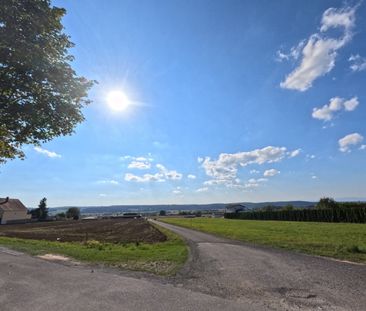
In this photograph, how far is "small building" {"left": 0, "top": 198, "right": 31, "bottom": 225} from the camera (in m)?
87.8

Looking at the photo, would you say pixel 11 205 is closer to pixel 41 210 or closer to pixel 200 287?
pixel 41 210

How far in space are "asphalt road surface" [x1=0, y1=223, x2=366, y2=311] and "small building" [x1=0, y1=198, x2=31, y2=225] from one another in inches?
3291

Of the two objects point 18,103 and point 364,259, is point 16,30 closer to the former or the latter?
point 18,103

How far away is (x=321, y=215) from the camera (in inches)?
2537

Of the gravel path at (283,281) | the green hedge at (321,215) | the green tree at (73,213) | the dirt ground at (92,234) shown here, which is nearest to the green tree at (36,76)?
the gravel path at (283,281)

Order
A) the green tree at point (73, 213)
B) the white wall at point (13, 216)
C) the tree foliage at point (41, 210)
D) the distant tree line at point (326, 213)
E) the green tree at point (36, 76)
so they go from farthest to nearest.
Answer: the green tree at point (73, 213), the tree foliage at point (41, 210), the white wall at point (13, 216), the distant tree line at point (326, 213), the green tree at point (36, 76)

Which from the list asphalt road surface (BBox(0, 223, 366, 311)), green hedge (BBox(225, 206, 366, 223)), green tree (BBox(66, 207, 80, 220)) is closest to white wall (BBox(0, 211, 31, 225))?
green tree (BBox(66, 207, 80, 220))

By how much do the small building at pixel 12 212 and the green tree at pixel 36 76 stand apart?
273ft

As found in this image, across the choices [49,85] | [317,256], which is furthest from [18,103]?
[317,256]

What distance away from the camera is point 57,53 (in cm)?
1137

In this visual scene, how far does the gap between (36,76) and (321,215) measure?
62.9 m

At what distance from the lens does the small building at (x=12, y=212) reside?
87.8 meters

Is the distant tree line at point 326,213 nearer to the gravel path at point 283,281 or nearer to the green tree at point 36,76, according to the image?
the gravel path at point 283,281

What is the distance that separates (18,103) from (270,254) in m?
11.8
